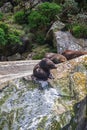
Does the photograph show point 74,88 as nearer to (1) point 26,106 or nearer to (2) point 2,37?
(1) point 26,106

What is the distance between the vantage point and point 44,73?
10008mm

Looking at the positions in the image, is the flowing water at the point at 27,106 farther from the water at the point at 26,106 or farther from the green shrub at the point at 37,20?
the green shrub at the point at 37,20

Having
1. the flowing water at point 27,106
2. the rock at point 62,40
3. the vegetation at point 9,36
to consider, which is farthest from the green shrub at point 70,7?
the flowing water at point 27,106

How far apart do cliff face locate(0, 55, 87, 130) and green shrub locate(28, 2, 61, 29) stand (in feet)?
47.8

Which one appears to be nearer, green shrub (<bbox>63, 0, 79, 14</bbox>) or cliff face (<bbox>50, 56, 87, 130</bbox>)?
cliff face (<bbox>50, 56, 87, 130</bbox>)

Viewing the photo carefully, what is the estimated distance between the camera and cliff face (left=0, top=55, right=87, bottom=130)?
950 cm

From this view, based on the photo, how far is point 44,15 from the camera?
2491cm

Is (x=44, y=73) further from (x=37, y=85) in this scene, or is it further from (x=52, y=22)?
(x=52, y=22)

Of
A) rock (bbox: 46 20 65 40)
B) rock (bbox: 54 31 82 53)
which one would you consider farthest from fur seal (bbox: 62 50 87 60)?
rock (bbox: 46 20 65 40)

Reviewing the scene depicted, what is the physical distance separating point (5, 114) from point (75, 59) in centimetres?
221

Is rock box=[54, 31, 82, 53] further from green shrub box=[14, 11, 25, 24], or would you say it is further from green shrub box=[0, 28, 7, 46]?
green shrub box=[14, 11, 25, 24]

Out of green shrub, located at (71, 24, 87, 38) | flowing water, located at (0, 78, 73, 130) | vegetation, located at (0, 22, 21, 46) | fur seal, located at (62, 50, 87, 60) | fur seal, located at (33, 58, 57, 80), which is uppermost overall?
fur seal, located at (33, 58, 57, 80)

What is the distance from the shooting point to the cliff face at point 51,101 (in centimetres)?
950

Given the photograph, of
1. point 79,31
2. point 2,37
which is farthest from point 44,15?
point 2,37
